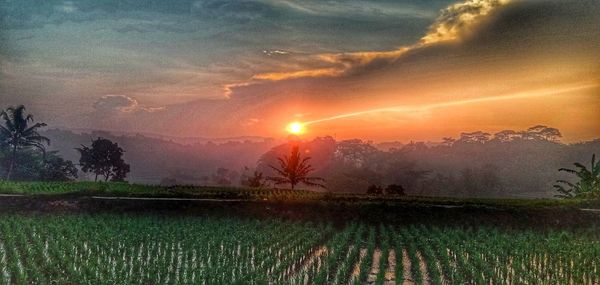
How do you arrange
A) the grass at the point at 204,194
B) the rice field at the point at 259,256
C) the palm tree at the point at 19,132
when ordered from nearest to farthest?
1. the rice field at the point at 259,256
2. the grass at the point at 204,194
3. the palm tree at the point at 19,132

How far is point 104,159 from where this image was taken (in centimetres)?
4081

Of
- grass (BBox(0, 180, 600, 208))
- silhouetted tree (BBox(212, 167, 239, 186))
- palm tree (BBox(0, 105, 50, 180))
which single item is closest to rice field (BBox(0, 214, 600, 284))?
grass (BBox(0, 180, 600, 208))

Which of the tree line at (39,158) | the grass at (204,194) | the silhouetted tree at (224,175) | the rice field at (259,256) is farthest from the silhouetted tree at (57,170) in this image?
the silhouetted tree at (224,175)

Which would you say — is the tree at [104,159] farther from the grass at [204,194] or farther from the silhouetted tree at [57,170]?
the grass at [204,194]

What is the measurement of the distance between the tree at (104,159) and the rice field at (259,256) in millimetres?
22546

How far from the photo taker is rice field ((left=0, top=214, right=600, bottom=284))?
35.9 feet

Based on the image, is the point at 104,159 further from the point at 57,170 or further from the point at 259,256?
the point at 259,256

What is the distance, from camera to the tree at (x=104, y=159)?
1592 inches

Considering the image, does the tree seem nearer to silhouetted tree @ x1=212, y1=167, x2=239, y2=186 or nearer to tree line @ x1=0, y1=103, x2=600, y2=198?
tree line @ x1=0, y1=103, x2=600, y2=198

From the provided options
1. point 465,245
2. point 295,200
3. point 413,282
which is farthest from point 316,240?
point 295,200

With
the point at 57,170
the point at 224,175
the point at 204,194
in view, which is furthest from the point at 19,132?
the point at 224,175

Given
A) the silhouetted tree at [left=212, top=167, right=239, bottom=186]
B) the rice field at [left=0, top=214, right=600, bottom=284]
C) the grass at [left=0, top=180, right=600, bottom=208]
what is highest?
the silhouetted tree at [left=212, top=167, right=239, bottom=186]

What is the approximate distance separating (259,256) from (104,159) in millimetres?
30347

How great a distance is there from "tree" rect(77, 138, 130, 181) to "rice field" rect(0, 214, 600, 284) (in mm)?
22546
